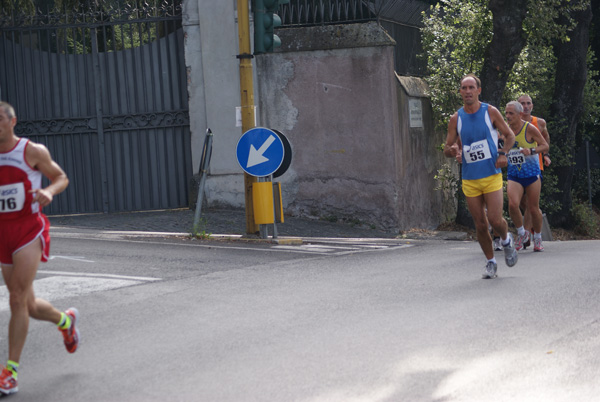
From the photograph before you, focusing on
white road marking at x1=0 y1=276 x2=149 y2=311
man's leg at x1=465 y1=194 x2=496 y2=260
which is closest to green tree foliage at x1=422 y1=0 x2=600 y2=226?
man's leg at x1=465 y1=194 x2=496 y2=260

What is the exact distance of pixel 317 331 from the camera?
6863 mm

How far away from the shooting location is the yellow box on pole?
1314cm

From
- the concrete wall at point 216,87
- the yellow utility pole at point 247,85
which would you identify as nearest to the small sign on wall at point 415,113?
the concrete wall at point 216,87

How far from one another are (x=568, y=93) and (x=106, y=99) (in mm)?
9623

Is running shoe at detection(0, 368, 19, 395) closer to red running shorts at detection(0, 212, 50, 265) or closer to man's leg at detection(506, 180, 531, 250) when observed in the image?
red running shorts at detection(0, 212, 50, 265)

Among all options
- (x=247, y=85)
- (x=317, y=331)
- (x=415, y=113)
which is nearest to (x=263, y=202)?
(x=247, y=85)

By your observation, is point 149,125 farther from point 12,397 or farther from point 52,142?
point 12,397

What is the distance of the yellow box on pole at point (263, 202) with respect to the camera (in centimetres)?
1314

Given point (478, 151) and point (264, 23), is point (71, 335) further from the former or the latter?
point (264, 23)

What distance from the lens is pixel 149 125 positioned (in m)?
16.7

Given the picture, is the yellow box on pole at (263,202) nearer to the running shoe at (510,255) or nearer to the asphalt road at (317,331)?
the asphalt road at (317,331)

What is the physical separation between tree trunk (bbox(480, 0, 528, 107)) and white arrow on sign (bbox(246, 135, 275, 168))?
584cm

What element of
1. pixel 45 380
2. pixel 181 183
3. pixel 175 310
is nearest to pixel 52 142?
pixel 181 183

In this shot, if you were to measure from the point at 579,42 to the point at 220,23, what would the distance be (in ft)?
26.9
